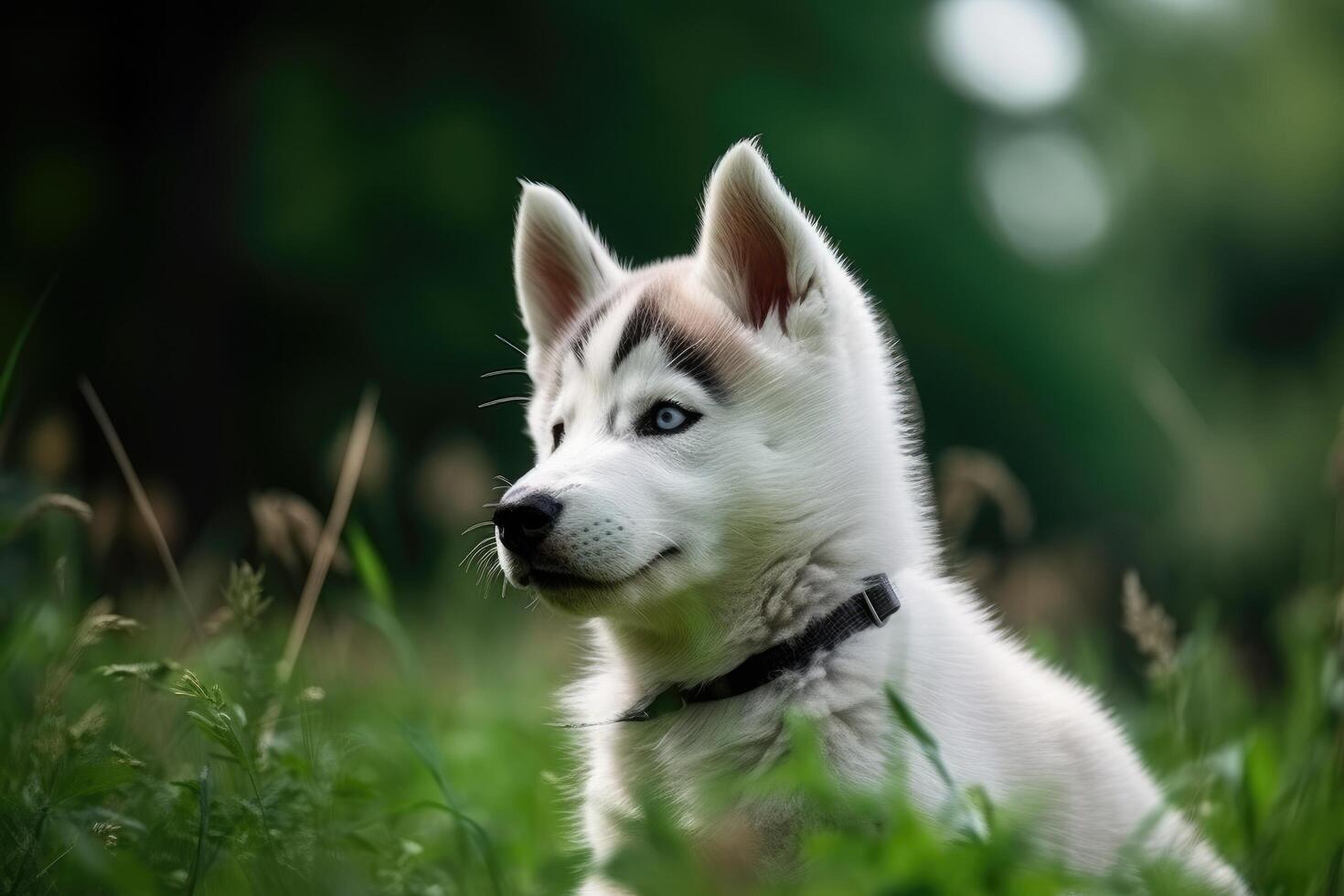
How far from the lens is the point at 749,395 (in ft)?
10.0

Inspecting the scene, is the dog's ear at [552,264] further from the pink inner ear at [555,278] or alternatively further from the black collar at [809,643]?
the black collar at [809,643]

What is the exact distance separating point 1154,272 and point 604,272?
31.3 ft

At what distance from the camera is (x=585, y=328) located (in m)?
3.40

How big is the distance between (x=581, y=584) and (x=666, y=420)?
48cm

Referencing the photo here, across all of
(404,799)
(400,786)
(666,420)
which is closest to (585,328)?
→ (666,420)

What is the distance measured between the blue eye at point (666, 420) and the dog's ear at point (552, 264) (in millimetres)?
730

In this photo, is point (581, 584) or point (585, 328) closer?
point (581, 584)

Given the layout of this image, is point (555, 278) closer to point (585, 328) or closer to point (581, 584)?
point (585, 328)

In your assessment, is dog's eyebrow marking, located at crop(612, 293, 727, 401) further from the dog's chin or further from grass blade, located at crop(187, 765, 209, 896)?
grass blade, located at crop(187, 765, 209, 896)

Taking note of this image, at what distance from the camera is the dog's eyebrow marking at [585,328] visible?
3.33 meters

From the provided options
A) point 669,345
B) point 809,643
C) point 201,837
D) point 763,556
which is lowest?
point 201,837

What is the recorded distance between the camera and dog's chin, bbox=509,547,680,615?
2.79 m

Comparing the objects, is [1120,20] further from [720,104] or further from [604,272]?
[604,272]

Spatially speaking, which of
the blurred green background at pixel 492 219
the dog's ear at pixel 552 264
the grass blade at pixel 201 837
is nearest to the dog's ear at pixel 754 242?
the dog's ear at pixel 552 264
